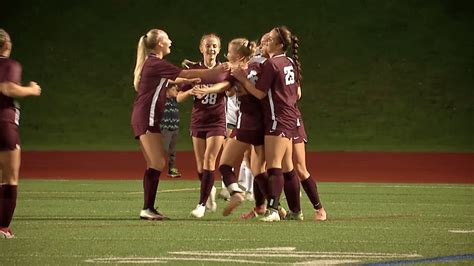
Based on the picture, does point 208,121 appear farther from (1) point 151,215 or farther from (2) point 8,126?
(2) point 8,126

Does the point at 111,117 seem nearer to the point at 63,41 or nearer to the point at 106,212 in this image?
the point at 63,41

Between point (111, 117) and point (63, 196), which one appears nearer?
point (63, 196)

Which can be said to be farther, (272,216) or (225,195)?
(225,195)

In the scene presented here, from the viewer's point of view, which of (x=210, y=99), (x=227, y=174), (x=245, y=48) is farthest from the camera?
(x=210, y=99)

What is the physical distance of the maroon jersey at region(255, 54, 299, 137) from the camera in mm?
12648

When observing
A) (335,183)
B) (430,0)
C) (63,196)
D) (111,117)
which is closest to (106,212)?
(63,196)

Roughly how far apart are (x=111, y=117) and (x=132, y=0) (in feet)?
17.2

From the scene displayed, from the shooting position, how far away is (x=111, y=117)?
33000 mm

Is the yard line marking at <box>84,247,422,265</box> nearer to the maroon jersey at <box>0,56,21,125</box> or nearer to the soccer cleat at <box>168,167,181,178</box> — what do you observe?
the maroon jersey at <box>0,56,21,125</box>

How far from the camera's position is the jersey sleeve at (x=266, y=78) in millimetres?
12617

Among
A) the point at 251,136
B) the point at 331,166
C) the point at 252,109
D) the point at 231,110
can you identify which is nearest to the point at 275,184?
the point at 251,136

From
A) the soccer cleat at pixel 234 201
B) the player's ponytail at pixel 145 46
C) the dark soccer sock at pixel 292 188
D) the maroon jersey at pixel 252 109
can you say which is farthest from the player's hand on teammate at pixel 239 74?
the soccer cleat at pixel 234 201

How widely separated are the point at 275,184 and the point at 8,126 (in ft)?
9.91

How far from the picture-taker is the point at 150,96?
13.0 meters
